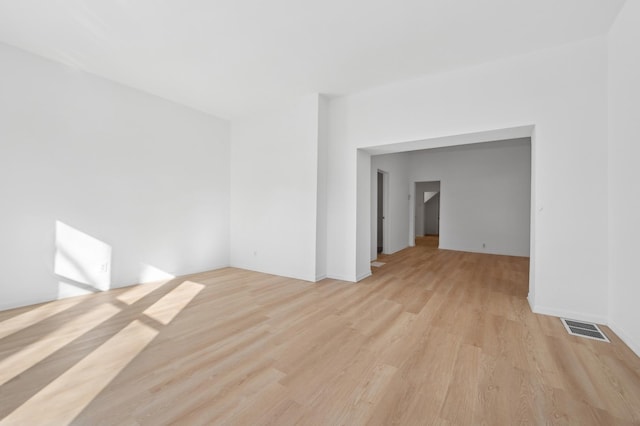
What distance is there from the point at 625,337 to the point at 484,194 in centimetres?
571

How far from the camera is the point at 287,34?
2.84 metres

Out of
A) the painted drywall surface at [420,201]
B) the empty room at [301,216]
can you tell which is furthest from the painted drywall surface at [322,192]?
the painted drywall surface at [420,201]

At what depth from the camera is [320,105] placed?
441cm

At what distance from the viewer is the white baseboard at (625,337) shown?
2203 mm

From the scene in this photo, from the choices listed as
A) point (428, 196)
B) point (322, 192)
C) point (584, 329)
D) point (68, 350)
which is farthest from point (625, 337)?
point (428, 196)

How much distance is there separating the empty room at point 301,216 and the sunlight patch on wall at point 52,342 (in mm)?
23

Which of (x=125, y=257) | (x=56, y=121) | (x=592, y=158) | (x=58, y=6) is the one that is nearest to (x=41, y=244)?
(x=125, y=257)

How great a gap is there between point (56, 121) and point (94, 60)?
943 millimetres

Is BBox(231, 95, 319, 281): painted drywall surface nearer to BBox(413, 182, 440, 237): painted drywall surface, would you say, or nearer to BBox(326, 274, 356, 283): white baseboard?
BBox(326, 274, 356, 283): white baseboard

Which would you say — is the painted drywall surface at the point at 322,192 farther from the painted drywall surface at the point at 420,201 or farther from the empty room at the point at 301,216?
the painted drywall surface at the point at 420,201

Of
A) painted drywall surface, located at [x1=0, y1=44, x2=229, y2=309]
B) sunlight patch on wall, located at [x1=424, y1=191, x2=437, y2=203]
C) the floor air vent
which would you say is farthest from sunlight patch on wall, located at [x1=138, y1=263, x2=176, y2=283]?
sunlight patch on wall, located at [x1=424, y1=191, x2=437, y2=203]

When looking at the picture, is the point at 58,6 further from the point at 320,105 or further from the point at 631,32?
the point at 631,32

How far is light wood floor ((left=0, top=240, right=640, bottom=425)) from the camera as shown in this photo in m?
1.56

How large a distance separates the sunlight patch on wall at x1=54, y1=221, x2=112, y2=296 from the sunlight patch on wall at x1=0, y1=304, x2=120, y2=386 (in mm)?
720
